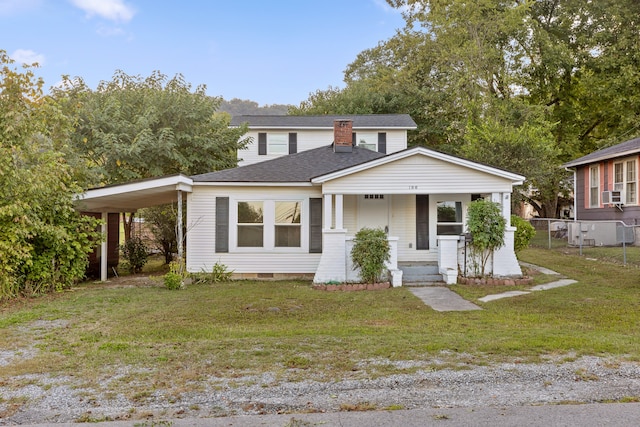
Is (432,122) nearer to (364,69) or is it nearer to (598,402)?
(364,69)

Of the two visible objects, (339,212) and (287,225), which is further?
(287,225)

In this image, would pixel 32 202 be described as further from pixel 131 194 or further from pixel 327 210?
pixel 327 210

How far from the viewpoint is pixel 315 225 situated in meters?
12.6

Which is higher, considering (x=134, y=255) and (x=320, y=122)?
(x=320, y=122)

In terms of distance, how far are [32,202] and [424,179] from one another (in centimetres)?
883

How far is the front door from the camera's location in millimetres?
13016

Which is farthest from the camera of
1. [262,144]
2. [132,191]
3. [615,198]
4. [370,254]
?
[262,144]

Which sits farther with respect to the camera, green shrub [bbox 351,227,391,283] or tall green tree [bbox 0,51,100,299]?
green shrub [bbox 351,227,391,283]

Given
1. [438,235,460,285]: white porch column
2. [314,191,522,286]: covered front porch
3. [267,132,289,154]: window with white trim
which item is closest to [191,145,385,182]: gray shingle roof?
[314,191,522,286]: covered front porch

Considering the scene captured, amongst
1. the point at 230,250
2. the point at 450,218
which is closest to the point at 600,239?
the point at 450,218

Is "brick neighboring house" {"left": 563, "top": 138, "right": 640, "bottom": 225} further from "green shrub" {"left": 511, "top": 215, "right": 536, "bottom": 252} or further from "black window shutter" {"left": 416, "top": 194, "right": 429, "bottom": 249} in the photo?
"black window shutter" {"left": 416, "top": 194, "right": 429, "bottom": 249}

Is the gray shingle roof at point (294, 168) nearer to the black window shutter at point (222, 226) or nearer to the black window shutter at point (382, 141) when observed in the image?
the black window shutter at point (222, 226)

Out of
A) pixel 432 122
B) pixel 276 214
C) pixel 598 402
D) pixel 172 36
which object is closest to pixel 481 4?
pixel 432 122

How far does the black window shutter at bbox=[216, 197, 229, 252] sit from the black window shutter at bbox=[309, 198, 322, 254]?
2.27m
